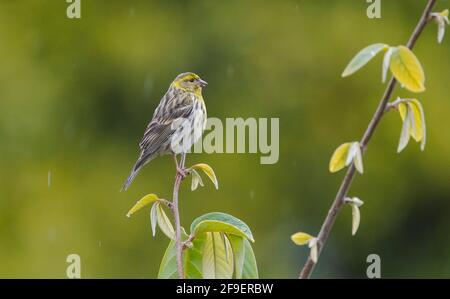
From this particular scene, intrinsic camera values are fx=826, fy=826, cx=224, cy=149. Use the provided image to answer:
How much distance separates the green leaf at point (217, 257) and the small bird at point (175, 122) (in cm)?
144

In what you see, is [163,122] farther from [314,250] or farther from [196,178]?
[314,250]

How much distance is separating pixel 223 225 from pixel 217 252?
0.21 ft

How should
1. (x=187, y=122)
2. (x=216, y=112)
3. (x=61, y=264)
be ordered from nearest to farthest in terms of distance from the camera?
(x=187, y=122)
(x=61, y=264)
(x=216, y=112)

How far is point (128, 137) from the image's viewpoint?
788 cm

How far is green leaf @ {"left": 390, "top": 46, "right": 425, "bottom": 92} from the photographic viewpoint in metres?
1.22

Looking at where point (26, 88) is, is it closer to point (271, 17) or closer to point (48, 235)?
point (48, 235)

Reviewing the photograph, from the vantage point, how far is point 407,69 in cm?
126

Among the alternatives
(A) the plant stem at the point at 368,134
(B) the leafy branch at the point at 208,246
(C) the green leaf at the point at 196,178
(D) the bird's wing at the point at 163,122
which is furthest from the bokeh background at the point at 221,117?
(A) the plant stem at the point at 368,134

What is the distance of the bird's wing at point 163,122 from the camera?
366 centimetres

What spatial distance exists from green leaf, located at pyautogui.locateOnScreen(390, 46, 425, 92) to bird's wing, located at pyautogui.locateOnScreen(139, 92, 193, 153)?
2.39 m

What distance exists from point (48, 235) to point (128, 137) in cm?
119

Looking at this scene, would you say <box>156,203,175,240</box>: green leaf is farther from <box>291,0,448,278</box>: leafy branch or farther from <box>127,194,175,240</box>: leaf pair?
<box>291,0,448,278</box>: leafy branch
